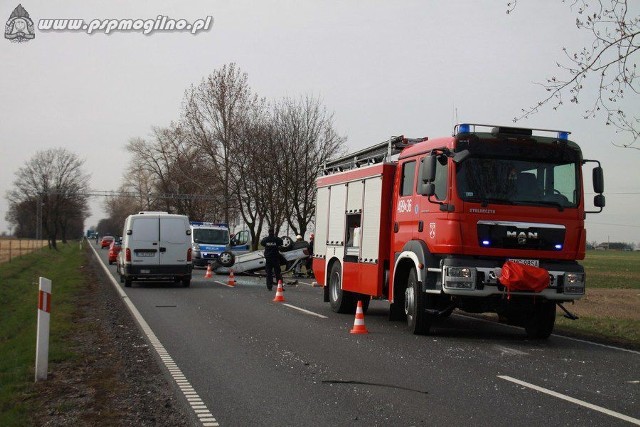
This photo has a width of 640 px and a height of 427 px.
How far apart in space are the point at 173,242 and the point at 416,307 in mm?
14263

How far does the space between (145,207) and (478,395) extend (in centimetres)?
9192

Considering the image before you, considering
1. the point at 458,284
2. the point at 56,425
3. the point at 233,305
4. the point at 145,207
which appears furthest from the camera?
the point at 145,207

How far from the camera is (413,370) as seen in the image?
9430 millimetres

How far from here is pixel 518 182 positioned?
40.2 feet

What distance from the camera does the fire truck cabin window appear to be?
13.5 m

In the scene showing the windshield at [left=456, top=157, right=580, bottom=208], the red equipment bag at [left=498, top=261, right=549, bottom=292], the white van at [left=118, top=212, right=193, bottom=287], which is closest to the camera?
the red equipment bag at [left=498, top=261, right=549, bottom=292]

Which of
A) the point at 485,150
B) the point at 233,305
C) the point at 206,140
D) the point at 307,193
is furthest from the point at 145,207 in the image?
the point at 485,150

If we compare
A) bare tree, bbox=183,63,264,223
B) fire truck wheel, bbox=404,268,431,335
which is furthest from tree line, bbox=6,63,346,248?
fire truck wheel, bbox=404,268,431,335

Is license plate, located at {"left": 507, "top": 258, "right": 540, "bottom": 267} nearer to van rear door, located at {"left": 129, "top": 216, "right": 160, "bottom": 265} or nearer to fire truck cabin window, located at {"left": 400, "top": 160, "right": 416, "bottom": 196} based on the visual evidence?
A: fire truck cabin window, located at {"left": 400, "top": 160, "right": 416, "bottom": 196}

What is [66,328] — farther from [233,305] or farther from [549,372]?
[549,372]

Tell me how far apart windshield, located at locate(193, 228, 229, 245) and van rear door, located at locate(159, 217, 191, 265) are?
1568cm

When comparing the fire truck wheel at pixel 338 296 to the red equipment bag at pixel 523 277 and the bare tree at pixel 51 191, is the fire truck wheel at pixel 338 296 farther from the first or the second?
the bare tree at pixel 51 191

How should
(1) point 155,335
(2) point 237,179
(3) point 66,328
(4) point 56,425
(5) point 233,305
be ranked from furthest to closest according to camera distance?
(2) point 237,179, (5) point 233,305, (3) point 66,328, (1) point 155,335, (4) point 56,425

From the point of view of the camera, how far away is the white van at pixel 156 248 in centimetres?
2522
